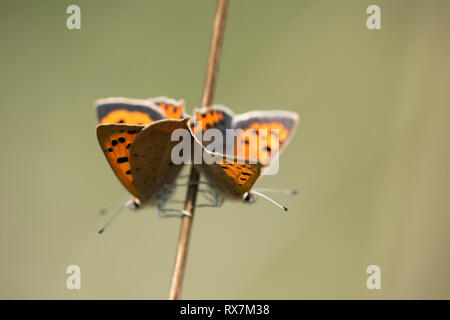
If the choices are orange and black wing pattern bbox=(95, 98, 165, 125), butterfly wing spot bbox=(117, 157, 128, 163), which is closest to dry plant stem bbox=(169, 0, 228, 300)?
butterfly wing spot bbox=(117, 157, 128, 163)

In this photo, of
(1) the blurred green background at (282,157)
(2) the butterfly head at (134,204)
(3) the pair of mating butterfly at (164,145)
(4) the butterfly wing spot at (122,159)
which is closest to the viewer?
(3) the pair of mating butterfly at (164,145)

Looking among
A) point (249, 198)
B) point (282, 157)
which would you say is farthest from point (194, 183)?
point (282, 157)

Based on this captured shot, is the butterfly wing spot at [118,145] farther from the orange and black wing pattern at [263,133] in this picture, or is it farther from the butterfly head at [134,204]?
the orange and black wing pattern at [263,133]

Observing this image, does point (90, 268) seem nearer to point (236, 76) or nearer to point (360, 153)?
point (236, 76)

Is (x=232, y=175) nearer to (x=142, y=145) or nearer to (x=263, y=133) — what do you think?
(x=142, y=145)

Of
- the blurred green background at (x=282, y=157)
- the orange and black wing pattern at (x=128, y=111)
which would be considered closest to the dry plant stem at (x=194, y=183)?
the orange and black wing pattern at (x=128, y=111)

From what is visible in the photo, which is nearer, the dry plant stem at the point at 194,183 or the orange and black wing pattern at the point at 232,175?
the dry plant stem at the point at 194,183

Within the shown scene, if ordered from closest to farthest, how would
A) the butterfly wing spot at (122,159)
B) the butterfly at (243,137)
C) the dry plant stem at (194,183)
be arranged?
the dry plant stem at (194,183), the butterfly wing spot at (122,159), the butterfly at (243,137)
